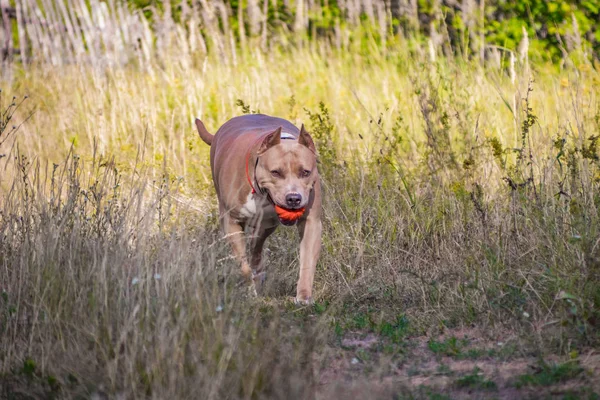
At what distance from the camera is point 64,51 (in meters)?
10.2

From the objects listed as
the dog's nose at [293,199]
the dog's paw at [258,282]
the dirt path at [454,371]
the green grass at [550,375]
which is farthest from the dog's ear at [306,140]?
the green grass at [550,375]

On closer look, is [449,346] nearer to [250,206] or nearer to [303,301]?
[303,301]

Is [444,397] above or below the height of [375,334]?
above

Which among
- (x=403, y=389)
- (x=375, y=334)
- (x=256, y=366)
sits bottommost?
(x=375, y=334)

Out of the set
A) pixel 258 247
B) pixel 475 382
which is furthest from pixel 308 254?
pixel 475 382

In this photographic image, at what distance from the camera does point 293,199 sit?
463 cm

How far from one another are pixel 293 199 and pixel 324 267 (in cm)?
82

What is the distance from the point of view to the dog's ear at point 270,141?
4.80 m

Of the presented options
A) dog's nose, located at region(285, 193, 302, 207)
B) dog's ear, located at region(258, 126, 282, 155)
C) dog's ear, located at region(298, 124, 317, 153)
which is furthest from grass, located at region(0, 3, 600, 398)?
dog's ear, located at region(298, 124, 317, 153)

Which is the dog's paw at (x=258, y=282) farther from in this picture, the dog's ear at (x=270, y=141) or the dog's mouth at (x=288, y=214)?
the dog's ear at (x=270, y=141)

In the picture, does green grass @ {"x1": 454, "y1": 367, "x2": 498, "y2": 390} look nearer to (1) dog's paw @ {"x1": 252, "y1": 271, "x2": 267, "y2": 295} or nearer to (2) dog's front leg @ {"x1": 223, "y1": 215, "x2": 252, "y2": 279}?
(1) dog's paw @ {"x1": 252, "y1": 271, "x2": 267, "y2": 295}

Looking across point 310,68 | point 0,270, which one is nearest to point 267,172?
point 0,270

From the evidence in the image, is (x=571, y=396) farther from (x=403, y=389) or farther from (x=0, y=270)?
(x=0, y=270)

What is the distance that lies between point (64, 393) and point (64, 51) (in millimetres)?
7788
